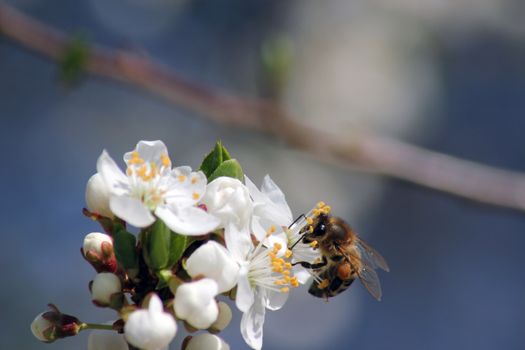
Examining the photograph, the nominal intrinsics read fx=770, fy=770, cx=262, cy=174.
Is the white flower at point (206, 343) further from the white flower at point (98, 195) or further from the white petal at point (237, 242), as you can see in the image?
the white flower at point (98, 195)

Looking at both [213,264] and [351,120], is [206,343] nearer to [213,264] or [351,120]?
[213,264]

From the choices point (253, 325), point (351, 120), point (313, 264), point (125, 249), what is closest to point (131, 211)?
point (125, 249)

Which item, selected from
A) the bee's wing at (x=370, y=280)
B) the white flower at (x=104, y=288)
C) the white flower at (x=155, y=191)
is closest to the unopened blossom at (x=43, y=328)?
the white flower at (x=104, y=288)

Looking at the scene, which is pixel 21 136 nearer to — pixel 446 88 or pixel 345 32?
pixel 345 32

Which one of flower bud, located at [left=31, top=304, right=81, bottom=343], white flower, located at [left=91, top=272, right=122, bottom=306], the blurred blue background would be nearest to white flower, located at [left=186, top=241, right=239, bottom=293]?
white flower, located at [left=91, top=272, right=122, bottom=306]

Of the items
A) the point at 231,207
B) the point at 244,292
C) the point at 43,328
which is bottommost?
the point at 43,328

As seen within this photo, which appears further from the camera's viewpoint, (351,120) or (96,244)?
(351,120)
